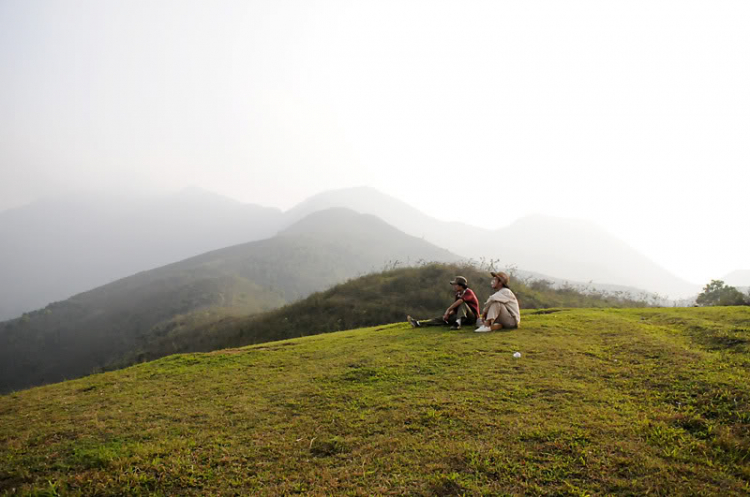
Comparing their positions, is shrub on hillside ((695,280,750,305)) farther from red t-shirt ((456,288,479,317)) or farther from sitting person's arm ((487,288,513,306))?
red t-shirt ((456,288,479,317))

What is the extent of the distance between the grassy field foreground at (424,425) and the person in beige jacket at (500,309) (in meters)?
1.70

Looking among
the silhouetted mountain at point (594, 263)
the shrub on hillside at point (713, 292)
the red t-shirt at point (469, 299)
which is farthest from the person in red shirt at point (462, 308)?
the silhouetted mountain at point (594, 263)

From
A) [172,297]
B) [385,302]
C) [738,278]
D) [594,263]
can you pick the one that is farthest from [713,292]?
[738,278]

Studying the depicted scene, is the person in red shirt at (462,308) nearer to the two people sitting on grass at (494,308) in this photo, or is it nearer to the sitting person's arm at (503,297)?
the two people sitting on grass at (494,308)

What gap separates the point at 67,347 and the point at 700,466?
69292mm

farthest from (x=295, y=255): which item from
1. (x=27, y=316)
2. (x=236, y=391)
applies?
(x=236, y=391)

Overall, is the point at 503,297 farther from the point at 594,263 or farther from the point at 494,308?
the point at 594,263

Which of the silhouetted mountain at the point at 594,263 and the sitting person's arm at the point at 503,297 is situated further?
the silhouetted mountain at the point at 594,263

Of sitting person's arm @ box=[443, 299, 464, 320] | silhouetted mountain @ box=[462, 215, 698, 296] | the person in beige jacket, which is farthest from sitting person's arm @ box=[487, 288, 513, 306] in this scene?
silhouetted mountain @ box=[462, 215, 698, 296]

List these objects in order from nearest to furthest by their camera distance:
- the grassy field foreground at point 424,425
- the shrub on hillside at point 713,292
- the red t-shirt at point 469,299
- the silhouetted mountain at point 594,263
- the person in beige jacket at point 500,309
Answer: the grassy field foreground at point 424,425 < the person in beige jacket at point 500,309 < the red t-shirt at point 469,299 < the shrub on hillside at point 713,292 < the silhouetted mountain at point 594,263

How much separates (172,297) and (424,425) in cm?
6266

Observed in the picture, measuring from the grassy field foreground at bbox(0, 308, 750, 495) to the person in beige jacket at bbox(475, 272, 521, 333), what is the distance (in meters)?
1.70

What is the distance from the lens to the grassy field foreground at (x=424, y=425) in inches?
141

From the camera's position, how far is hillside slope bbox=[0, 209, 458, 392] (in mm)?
46781
